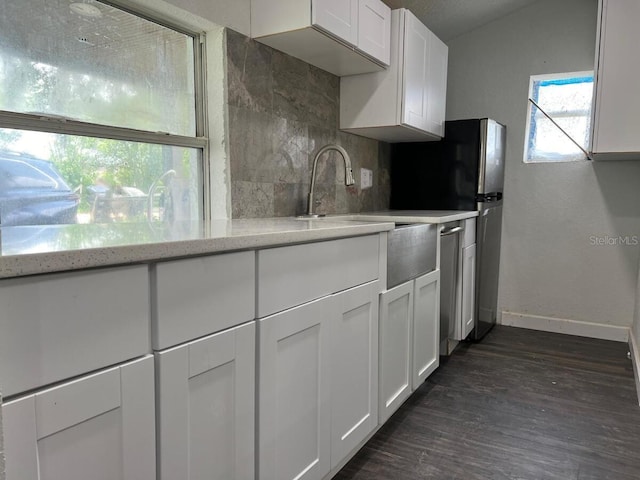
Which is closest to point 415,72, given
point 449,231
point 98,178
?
point 449,231

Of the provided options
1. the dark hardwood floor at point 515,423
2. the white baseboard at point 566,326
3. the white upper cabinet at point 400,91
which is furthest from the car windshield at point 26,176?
the white baseboard at point 566,326

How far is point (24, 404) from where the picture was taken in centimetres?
66

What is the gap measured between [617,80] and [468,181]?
96 cm

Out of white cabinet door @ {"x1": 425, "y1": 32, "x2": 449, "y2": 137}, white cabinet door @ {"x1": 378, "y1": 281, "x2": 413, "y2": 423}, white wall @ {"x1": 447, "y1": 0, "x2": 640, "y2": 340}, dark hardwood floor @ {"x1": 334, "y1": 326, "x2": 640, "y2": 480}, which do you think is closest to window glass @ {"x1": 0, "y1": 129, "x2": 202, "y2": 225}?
white cabinet door @ {"x1": 378, "y1": 281, "x2": 413, "y2": 423}

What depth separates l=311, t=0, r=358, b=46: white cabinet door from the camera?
5.88ft

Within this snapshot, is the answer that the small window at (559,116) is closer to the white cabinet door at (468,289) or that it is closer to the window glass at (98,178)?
the white cabinet door at (468,289)

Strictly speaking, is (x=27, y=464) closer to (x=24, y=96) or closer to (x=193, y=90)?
(x=24, y=96)

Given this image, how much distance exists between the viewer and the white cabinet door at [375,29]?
213 cm

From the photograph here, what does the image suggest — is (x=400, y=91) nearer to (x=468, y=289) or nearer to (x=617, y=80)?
(x=617, y=80)

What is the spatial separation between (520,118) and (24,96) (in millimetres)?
3192

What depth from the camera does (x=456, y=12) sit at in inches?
123

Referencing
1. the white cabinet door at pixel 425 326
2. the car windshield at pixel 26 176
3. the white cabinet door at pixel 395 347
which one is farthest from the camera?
the white cabinet door at pixel 425 326

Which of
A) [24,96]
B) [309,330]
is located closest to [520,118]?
[309,330]

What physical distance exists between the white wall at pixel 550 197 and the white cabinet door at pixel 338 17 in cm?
184
